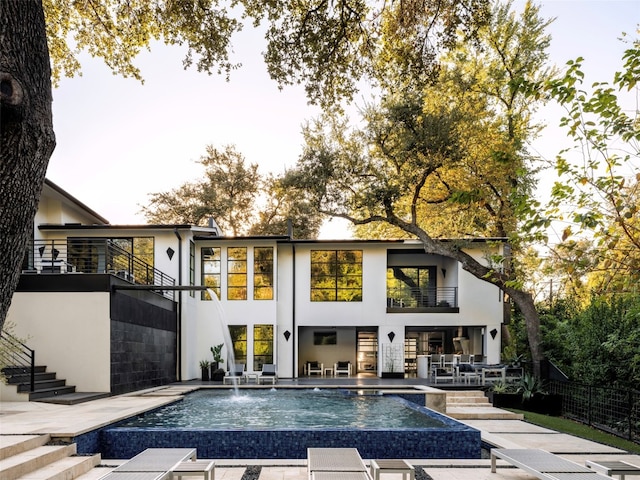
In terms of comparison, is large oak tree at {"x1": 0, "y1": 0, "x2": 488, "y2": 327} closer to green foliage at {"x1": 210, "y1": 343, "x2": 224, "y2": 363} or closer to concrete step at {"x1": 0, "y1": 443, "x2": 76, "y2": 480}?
concrete step at {"x1": 0, "y1": 443, "x2": 76, "y2": 480}

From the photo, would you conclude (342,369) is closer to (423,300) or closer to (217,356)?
(423,300)

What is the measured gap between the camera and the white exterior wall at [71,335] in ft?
41.6

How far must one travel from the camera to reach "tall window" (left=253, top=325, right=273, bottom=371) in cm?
1997

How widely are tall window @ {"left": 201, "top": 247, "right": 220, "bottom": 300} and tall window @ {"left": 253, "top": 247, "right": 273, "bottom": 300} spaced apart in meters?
1.38

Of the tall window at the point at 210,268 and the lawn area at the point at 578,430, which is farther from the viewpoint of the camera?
the tall window at the point at 210,268

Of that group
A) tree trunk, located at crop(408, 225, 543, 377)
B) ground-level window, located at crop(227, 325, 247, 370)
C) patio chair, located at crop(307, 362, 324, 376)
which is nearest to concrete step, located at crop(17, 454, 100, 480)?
tree trunk, located at crop(408, 225, 543, 377)

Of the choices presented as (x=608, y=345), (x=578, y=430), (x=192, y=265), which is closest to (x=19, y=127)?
(x=608, y=345)

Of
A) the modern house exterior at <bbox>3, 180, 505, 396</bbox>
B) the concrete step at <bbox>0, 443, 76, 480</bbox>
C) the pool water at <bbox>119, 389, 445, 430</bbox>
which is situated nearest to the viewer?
the concrete step at <bbox>0, 443, 76, 480</bbox>

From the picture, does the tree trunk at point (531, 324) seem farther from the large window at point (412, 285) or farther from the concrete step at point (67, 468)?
the concrete step at point (67, 468)

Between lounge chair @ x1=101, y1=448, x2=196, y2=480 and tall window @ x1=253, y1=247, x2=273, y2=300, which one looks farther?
tall window @ x1=253, y1=247, x2=273, y2=300

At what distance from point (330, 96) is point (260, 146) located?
26.8m

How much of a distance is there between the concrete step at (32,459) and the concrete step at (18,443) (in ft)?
0.15

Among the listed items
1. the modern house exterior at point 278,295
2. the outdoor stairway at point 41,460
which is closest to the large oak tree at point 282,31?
the outdoor stairway at point 41,460

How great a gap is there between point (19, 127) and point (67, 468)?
536 cm
